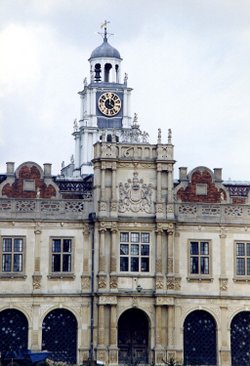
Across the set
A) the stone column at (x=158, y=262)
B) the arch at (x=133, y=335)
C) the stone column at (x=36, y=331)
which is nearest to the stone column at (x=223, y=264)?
the stone column at (x=158, y=262)

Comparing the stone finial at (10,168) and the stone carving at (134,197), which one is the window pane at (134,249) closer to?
the stone carving at (134,197)

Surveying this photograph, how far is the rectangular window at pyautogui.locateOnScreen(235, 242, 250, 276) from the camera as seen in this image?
70250 millimetres

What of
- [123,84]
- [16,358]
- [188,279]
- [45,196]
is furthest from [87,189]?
[123,84]

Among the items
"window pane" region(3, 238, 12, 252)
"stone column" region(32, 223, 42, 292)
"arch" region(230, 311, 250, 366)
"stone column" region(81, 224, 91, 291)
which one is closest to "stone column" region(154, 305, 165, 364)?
"stone column" region(81, 224, 91, 291)

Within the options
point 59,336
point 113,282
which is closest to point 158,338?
point 113,282

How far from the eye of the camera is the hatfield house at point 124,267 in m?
67.7

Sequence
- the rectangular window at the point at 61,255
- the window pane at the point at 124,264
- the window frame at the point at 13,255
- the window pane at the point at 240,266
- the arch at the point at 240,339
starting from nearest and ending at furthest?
the window frame at the point at 13,255 < the rectangular window at the point at 61,255 < the window pane at the point at 124,264 < the arch at the point at 240,339 < the window pane at the point at 240,266

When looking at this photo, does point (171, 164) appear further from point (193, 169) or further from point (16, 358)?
point (16, 358)

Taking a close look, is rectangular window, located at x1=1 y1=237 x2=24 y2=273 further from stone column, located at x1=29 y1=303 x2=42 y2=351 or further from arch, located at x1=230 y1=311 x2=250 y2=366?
arch, located at x1=230 y1=311 x2=250 y2=366

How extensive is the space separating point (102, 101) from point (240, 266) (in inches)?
2265

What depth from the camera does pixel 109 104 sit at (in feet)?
414

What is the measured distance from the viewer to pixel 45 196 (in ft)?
230

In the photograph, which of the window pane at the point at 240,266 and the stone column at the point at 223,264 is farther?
the window pane at the point at 240,266

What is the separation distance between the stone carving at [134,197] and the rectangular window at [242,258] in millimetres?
5872
